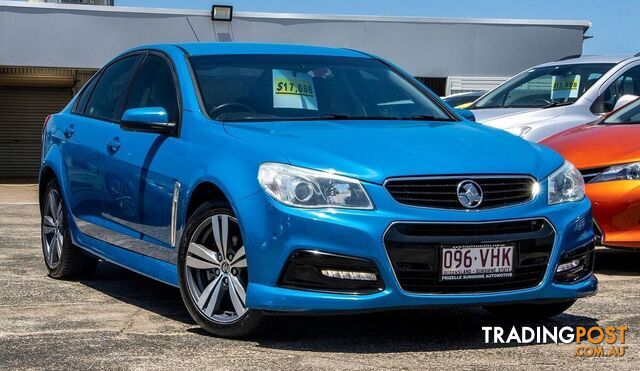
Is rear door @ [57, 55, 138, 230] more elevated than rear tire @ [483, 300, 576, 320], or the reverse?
rear door @ [57, 55, 138, 230]

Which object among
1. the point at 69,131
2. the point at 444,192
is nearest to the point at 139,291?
the point at 69,131

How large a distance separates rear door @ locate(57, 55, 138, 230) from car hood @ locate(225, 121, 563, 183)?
146cm

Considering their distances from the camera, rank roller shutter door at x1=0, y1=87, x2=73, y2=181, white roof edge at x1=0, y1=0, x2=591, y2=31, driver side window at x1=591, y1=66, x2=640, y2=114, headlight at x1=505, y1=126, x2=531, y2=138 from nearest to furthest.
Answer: headlight at x1=505, y1=126, x2=531, y2=138 < driver side window at x1=591, y1=66, x2=640, y2=114 < white roof edge at x1=0, y1=0, x2=591, y2=31 < roller shutter door at x1=0, y1=87, x2=73, y2=181

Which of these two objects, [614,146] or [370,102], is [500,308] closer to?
[370,102]

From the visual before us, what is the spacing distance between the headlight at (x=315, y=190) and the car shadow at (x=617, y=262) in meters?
3.59

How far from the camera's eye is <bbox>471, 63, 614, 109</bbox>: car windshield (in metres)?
11.2

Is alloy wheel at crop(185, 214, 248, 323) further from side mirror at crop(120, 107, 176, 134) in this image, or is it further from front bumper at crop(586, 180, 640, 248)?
front bumper at crop(586, 180, 640, 248)

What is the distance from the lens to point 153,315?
6.39m

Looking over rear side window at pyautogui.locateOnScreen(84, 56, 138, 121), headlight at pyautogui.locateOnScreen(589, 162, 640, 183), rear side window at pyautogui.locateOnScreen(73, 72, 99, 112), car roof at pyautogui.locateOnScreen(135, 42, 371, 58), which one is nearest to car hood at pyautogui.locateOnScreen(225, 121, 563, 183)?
car roof at pyautogui.locateOnScreen(135, 42, 371, 58)

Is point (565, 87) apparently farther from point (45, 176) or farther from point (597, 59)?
point (45, 176)

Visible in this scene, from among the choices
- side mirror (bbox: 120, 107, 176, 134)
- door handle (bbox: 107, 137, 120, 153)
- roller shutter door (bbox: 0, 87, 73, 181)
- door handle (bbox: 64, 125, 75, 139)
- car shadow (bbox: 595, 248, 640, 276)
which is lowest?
roller shutter door (bbox: 0, 87, 73, 181)

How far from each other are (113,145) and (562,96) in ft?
18.6

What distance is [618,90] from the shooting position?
11156mm

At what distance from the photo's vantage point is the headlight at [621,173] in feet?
26.2
